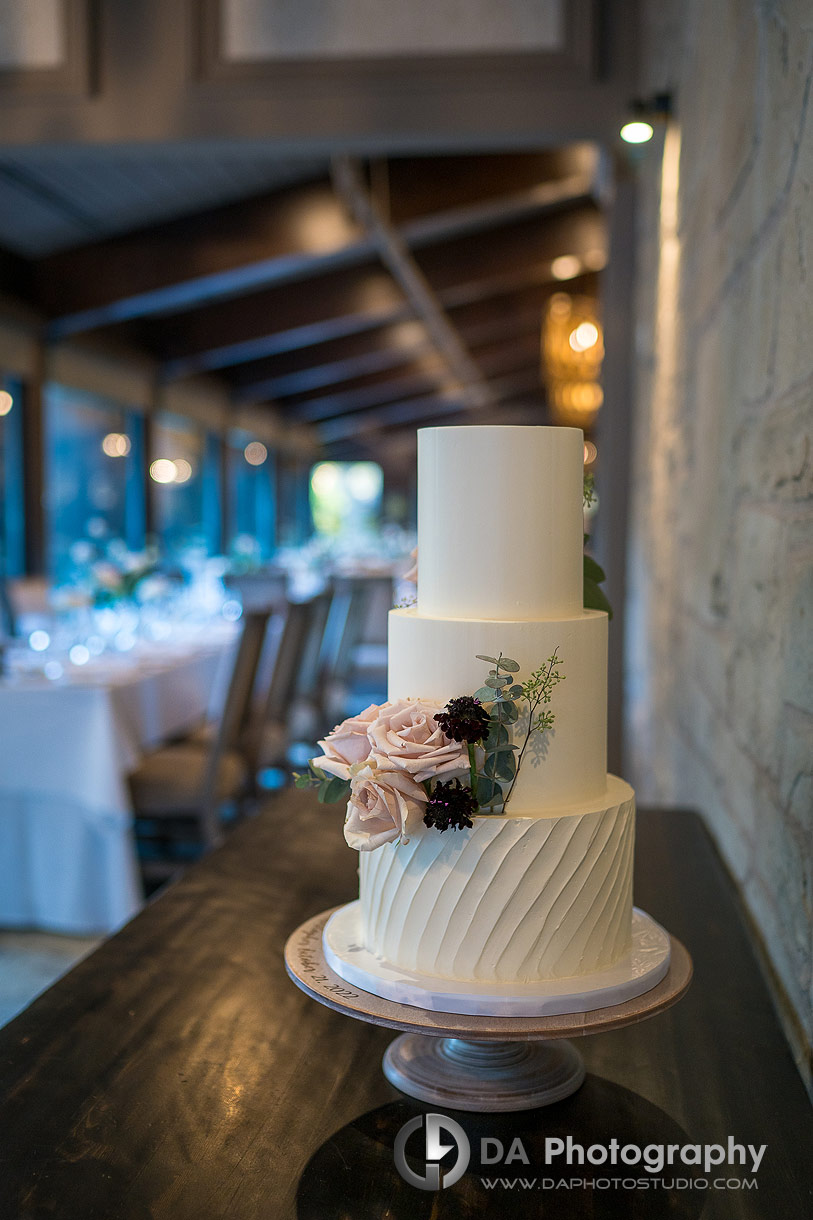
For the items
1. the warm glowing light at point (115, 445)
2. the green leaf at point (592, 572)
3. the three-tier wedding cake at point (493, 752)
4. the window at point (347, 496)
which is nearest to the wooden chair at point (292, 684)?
the green leaf at point (592, 572)

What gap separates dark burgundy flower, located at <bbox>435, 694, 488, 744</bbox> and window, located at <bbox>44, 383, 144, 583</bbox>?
6591 mm

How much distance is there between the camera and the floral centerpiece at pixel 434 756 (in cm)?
88

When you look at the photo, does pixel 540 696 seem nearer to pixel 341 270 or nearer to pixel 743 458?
pixel 743 458

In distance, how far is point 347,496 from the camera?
21.2 metres

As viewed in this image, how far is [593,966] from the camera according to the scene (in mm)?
944

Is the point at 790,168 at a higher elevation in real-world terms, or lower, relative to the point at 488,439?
higher

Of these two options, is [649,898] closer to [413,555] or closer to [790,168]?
[413,555]

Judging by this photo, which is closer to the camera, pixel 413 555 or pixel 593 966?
pixel 593 966

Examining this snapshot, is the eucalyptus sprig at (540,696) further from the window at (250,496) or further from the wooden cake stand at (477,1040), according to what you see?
the window at (250,496)

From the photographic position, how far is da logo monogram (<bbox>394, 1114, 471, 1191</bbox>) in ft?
2.78

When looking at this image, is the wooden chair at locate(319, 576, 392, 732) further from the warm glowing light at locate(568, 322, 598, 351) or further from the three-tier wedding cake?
the three-tier wedding cake

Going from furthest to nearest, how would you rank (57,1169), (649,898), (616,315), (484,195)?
(484,195), (616,315), (649,898), (57,1169)

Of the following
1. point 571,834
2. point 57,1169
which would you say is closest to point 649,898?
point 571,834

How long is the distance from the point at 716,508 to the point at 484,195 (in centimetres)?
433
